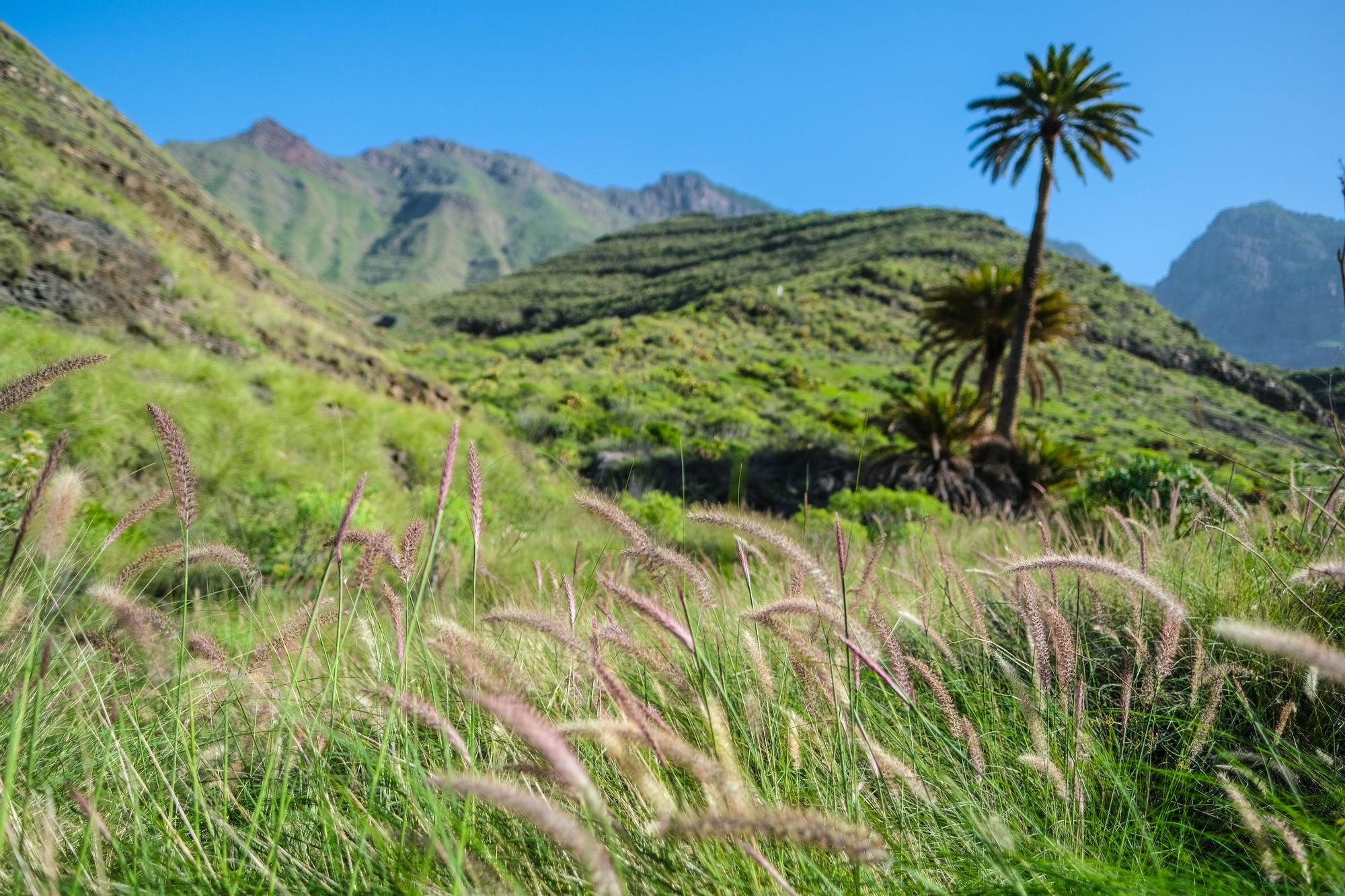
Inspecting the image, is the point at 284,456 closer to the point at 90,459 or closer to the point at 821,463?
the point at 90,459

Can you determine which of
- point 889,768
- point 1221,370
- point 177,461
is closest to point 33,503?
point 177,461

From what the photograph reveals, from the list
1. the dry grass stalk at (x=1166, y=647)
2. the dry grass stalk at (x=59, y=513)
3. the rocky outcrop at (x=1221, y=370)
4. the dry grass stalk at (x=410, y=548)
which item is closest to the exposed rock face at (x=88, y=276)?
the dry grass stalk at (x=59, y=513)

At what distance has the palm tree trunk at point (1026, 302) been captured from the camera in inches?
632

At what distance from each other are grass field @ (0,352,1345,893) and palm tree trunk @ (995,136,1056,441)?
15.5 meters

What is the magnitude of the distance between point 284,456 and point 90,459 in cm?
168

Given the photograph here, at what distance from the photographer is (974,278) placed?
19.2 m

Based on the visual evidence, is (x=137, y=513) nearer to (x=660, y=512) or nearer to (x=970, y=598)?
(x=970, y=598)

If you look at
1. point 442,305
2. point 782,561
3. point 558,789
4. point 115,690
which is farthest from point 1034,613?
point 442,305

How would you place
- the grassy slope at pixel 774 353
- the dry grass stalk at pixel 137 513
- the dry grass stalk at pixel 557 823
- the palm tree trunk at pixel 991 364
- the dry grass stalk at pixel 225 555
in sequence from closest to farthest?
the dry grass stalk at pixel 557 823 < the dry grass stalk at pixel 137 513 < the dry grass stalk at pixel 225 555 < the palm tree trunk at pixel 991 364 < the grassy slope at pixel 774 353

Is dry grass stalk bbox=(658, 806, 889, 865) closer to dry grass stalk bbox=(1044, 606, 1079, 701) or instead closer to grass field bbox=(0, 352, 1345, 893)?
grass field bbox=(0, 352, 1345, 893)

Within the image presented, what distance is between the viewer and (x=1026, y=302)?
1622cm

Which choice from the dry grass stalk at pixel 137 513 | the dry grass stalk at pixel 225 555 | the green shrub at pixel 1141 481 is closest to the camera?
the dry grass stalk at pixel 137 513

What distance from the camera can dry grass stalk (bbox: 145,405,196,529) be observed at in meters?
1.22

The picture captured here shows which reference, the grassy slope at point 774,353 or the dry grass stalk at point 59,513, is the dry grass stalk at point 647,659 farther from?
the grassy slope at point 774,353
